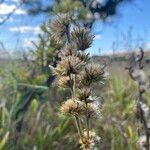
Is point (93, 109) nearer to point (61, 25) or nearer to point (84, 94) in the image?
point (84, 94)

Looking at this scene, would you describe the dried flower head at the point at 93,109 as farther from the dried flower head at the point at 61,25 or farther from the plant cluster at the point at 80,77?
the dried flower head at the point at 61,25

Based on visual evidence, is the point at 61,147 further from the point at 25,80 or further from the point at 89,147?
the point at 89,147

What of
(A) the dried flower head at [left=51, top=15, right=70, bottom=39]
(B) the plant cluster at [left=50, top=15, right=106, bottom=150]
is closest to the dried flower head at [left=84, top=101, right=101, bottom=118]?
(B) the plant cluster at [left=50, top=15, right=106, bottom=150]

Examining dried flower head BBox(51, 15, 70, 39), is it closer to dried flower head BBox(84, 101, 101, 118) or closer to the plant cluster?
the plant cluster

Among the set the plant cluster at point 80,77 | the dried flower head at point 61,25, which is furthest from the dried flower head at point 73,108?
the dried flower head at point 61,25

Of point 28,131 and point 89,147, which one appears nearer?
point 89,147

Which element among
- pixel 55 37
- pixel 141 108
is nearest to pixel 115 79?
pixel 141 108
